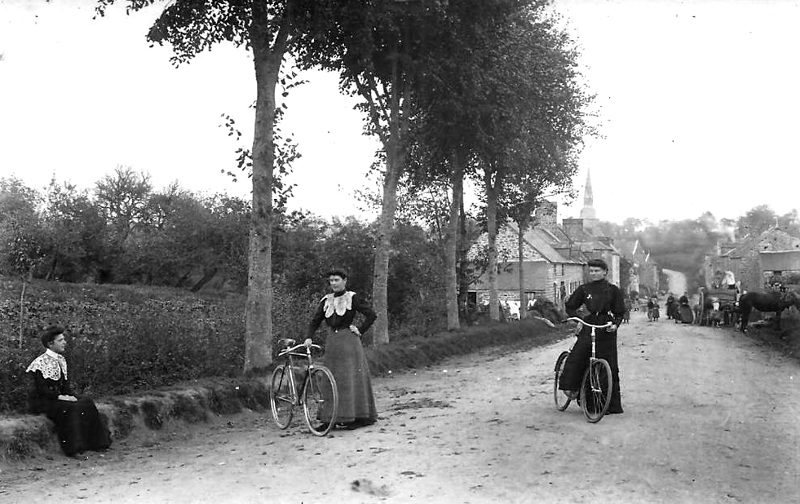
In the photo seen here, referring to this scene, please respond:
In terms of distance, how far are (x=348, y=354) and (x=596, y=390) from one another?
125 inches

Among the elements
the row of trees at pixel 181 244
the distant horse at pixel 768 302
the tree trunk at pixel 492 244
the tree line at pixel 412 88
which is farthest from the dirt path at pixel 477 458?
the distant horse at pixel 768 302

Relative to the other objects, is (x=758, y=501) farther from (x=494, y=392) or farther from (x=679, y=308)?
(x=679, y=308)

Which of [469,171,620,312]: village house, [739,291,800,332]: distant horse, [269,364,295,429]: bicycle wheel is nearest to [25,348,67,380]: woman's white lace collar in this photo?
[269,364,295,429]: bicycle wheel

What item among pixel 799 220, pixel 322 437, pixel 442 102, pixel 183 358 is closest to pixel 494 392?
pixel 322 437

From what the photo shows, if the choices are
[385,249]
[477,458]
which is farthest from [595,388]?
[385,249]

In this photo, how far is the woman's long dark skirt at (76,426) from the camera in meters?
7.88

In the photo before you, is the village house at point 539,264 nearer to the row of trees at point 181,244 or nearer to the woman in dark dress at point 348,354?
the row of trees at point 181,244

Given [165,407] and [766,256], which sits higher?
[766,256]

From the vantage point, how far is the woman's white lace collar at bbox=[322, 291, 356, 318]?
9.10 meters

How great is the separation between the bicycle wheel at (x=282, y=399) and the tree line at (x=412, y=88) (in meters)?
2.91

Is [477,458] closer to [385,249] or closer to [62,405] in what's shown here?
[62,405]

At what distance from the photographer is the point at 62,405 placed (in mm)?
7902

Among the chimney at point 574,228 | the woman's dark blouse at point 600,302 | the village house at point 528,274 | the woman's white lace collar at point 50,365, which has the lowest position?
the woman's white lace collar at point 50,365

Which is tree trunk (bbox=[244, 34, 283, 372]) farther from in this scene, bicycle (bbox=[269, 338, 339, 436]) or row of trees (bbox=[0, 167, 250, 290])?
row of trees (bbox=[0, 167, 250, 290])
